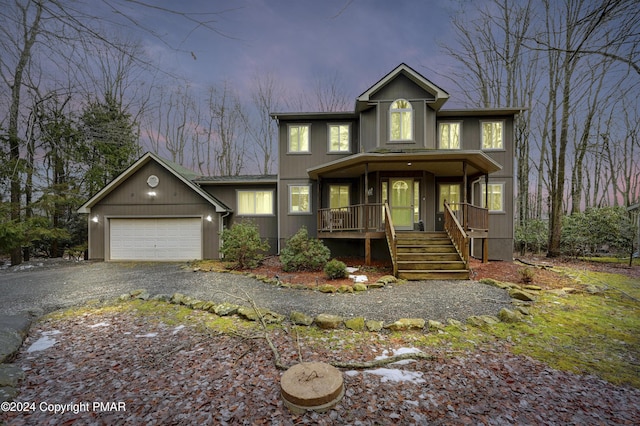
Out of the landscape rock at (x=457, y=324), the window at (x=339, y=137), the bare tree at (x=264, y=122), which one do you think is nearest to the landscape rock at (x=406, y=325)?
the landscape rock at (x=457, y=324)

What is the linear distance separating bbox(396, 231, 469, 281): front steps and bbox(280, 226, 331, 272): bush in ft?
8.38

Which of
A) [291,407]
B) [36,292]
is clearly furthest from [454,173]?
[36,292]

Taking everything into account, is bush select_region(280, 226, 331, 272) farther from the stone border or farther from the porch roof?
the porch roof

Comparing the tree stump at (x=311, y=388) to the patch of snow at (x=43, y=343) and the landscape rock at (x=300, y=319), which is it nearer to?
the landscape rock at (x=300, y=319)

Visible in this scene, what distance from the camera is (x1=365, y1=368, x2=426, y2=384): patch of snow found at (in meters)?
2.90

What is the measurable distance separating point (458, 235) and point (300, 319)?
612 centimetres

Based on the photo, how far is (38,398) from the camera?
8.90 feet

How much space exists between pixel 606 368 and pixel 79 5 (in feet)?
20.9

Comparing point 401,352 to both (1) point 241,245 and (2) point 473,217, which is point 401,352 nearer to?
(1) point 241,245

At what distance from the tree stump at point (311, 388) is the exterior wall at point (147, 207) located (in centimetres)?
1039

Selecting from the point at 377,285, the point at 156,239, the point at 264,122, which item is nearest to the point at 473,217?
the point at 377,285

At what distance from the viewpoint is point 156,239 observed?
1226 cm

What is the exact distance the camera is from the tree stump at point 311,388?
2422mm

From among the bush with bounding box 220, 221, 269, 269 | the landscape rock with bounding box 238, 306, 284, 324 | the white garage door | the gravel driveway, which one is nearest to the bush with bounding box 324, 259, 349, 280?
the gravel driveway
